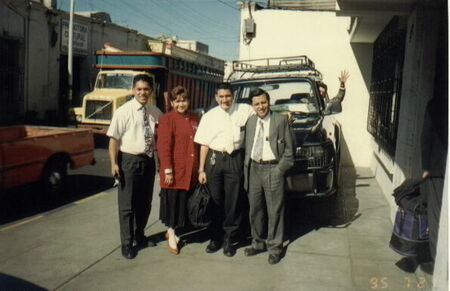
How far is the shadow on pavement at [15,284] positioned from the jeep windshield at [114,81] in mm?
11359

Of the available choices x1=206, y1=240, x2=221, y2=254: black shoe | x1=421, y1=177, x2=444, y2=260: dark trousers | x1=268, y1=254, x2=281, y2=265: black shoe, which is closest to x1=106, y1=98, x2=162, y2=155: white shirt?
x1=206, y1=240, x2=221, y2=254: black shoe

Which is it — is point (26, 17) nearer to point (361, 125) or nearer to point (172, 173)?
point (361, 125)

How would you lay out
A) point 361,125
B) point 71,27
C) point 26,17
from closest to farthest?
point 361,125 < point 26,17 < point 71,27

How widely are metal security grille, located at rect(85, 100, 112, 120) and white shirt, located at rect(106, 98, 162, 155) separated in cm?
978

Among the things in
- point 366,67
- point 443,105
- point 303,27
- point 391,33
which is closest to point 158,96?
point 303,27

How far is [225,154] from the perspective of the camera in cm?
489

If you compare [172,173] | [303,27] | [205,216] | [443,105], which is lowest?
[205,216]

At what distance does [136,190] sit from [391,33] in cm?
597

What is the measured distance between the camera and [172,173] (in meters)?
4.98

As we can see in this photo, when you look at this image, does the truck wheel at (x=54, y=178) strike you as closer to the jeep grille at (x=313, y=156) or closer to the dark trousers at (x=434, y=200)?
the jeep grille at (x=313, y=156)

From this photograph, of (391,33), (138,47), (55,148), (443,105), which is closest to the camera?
(443,105)

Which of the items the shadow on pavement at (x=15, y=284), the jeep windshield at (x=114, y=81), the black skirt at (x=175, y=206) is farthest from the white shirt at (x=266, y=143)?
the jeep windshield at (x=114, y=81)

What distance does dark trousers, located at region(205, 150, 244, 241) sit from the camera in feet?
16.1

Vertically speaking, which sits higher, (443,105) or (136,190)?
(443,105)
